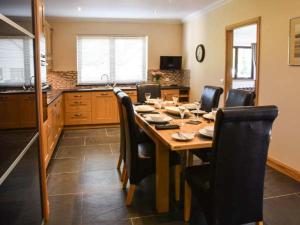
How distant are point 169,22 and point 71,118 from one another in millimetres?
3299

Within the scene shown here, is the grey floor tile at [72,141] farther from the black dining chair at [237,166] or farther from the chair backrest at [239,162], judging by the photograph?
the chair backrest at [239,162]

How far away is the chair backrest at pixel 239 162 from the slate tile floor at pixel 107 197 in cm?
51

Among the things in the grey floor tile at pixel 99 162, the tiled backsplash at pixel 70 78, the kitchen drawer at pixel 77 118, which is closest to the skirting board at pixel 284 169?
the grey floor tile at pixel 99 162

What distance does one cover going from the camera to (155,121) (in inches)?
116

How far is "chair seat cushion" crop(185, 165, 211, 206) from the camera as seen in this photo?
7.23 ft

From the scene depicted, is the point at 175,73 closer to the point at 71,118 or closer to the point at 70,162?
the point at 71,118

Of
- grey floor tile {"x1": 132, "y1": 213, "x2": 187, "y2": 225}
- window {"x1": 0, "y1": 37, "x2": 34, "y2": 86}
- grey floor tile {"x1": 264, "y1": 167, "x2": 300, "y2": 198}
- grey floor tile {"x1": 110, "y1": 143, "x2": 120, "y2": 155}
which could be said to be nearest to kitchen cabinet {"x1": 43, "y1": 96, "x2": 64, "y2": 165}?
grey floor tile {"x1": 110, "y1": 143, "x2": 120, "y2": 155}

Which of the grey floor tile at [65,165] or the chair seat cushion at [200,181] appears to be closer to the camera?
the chair seat cushion at [200,181]

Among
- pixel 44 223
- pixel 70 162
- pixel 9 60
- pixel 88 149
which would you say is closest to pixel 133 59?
pixel 88 149

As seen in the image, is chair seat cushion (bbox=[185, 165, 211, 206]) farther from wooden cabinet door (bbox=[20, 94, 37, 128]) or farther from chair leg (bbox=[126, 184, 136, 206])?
wooden cabinet door (bbox=[20, 94, 37, 128])

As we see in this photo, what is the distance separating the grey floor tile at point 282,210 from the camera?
102 inches

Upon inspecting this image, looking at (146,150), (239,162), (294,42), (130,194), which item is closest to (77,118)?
(146,150)

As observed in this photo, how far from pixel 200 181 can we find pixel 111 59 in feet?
17.6

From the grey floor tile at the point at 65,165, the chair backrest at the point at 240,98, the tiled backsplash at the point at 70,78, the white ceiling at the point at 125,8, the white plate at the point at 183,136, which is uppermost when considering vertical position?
the white ceiling at the point at 125,8
